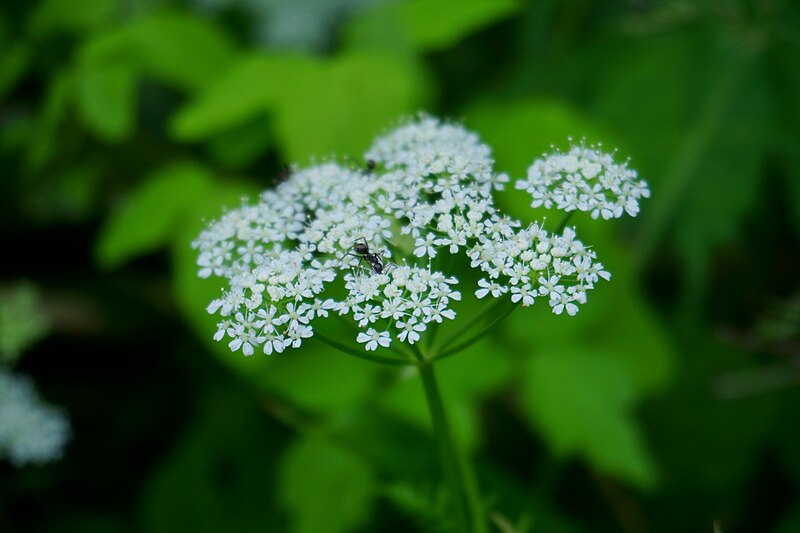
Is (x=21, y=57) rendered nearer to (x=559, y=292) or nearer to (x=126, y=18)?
(x=126, y=18)

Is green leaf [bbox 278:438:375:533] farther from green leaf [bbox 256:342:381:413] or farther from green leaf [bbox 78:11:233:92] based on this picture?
green leaf [bbox 78:11:233:92]

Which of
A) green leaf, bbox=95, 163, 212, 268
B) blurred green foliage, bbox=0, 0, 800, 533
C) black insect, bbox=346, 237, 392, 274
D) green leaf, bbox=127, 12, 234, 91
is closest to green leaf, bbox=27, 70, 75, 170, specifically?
blurred green foliage, bbox=0, 0, 800, 533

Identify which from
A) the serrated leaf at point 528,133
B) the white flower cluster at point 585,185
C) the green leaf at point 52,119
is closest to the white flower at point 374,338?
the white flower cluster at point 585,185

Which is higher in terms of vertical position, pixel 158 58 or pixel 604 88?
pixel 604 88

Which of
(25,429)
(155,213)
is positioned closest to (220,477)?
(25,429)

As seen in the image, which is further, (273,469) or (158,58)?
(273,469)

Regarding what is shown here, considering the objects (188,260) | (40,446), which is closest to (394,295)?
(188,260)
